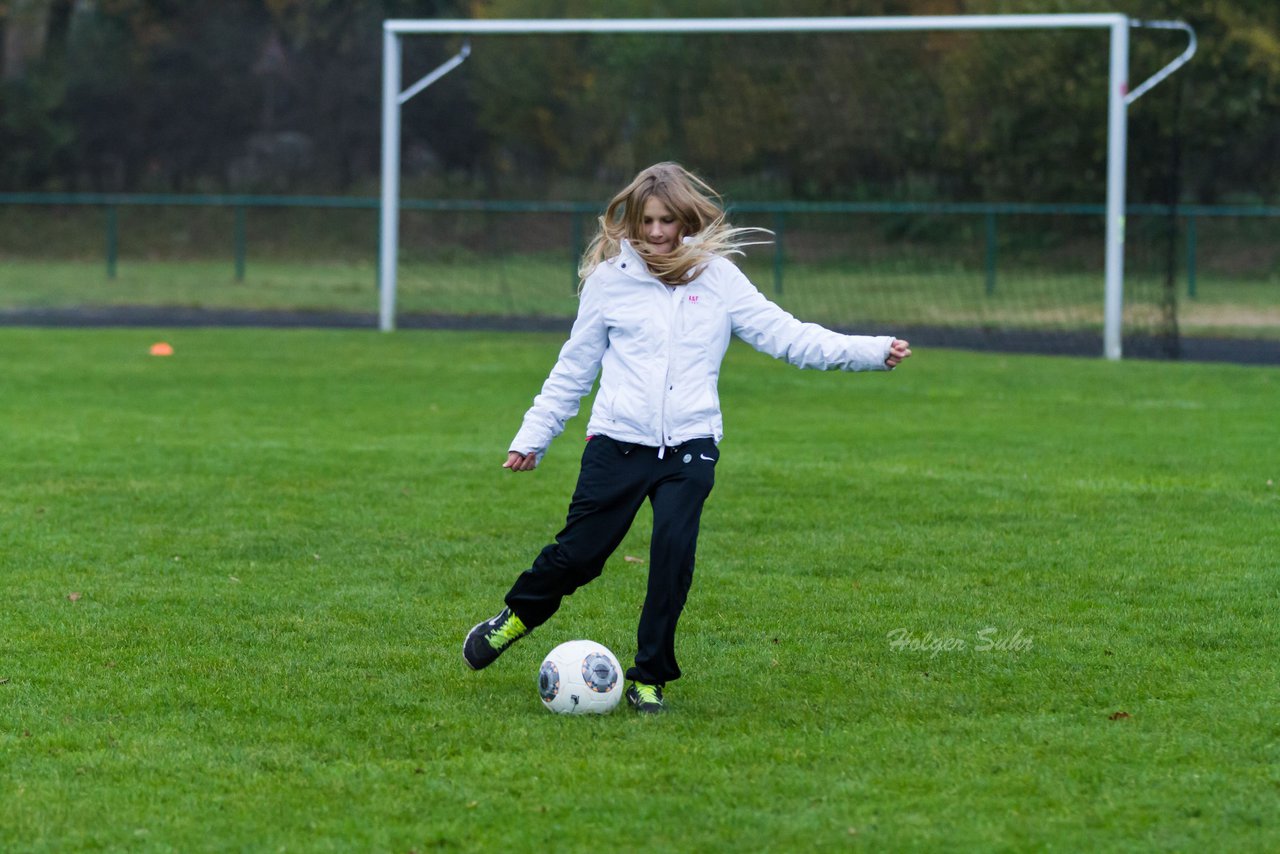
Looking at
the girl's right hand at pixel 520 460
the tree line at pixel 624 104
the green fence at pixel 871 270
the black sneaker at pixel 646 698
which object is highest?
the tree line at pixel 624 104

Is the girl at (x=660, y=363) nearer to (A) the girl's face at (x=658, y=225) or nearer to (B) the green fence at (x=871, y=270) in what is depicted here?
(A) the girl's face at (x=658, y=225)

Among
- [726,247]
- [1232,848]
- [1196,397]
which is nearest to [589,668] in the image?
[726,247]

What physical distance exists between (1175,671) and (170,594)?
370 centimetres

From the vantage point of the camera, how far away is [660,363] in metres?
4.94

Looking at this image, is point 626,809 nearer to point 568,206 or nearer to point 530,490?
point 530,490

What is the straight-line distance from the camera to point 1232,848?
149 inches

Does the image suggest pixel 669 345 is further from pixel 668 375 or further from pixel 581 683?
pixel 581 683

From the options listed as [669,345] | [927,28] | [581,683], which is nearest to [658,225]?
[669,345]

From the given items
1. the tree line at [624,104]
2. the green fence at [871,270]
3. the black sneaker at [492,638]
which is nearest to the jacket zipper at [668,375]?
the black sneaker at [492,638]

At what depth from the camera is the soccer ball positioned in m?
4.88

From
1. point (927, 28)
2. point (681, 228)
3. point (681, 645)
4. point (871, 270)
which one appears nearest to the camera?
point (681, 228)

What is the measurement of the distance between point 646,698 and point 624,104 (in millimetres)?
17982

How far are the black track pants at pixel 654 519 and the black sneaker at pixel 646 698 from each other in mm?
25

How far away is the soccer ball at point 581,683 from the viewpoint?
16.0ft
